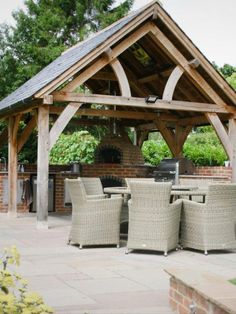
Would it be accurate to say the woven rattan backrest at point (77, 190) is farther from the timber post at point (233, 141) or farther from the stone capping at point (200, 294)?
the timber post at point (233, 141)

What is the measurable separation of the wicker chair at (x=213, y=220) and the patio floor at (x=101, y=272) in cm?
16

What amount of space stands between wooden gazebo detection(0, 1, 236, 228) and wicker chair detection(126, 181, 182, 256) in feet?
10.3

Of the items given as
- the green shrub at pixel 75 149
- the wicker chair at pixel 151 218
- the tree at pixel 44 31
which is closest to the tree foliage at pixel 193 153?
the green shrub at pixel 75 149

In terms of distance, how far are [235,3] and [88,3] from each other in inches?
941

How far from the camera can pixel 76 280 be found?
520 centimetres

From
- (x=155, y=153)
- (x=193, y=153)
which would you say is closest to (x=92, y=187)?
(x=193, y=153)

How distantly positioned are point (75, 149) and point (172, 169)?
21.5ft

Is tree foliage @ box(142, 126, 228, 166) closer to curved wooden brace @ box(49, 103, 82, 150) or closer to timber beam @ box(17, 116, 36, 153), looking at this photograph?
timber beam @ box(17, 116, 36, 153)

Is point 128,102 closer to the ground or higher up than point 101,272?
higher up

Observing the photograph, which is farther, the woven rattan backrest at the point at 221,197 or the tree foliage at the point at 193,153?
the tree foliage at the point at 193,153

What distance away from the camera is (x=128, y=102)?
1059 cm

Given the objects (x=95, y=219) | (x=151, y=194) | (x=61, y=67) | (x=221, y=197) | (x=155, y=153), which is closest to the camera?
→ (x=151, y=194)

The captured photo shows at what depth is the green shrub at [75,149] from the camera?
18234mm

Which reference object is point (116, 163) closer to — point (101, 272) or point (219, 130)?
point (219, 130)
